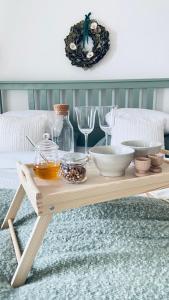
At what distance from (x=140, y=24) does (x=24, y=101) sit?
116 centimetres

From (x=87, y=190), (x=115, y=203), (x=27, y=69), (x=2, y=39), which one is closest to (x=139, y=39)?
(x=27, y=69)

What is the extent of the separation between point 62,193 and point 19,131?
1.26 m

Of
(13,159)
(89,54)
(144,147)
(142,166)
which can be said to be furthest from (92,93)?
→ (142,166)

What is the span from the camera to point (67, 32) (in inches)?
85.8

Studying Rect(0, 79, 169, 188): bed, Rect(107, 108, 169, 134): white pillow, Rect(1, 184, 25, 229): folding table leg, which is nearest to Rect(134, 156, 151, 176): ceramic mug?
Rect(1, 184, 25, 229): folding table leg

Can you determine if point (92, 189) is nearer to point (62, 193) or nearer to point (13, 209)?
point (62, 193)

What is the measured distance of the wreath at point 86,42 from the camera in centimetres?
206

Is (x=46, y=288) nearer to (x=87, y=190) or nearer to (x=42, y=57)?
(x=87, y=190)

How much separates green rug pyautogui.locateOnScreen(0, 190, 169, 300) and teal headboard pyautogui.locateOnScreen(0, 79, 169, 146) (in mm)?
1301

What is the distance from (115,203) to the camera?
905 millimetres

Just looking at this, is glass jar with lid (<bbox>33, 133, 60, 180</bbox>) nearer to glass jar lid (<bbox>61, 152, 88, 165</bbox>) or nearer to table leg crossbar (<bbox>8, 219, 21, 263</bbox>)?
glass jar lid (<bbox>61, 152, 88, 165</bbox>)

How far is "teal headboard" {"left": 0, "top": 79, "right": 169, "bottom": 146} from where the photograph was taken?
6.91 feet

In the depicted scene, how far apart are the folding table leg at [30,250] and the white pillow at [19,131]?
3.96ft

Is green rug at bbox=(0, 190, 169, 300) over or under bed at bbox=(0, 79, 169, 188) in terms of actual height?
under
